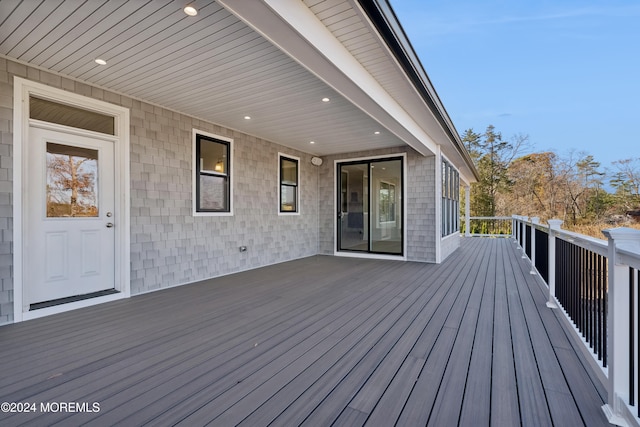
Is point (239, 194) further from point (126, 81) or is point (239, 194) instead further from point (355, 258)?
point (355, 258)

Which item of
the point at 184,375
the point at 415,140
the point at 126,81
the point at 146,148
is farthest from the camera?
the point at 415,140

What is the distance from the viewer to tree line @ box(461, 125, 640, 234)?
14.5 meters

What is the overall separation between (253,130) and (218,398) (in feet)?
15.0

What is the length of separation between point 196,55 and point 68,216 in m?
2.40

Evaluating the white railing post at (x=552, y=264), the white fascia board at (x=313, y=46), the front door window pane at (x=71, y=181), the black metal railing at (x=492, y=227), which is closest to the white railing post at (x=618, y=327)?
the white railing post at (x=552, y=264)

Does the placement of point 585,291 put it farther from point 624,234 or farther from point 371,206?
point 371,206

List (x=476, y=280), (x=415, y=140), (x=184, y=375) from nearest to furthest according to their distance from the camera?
(x=184, y=375) < (x=476, y=280) < (x=415, y=140)

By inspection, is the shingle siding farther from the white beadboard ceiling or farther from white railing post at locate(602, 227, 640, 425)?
white railing post at locate(602, 227, 640, 425)

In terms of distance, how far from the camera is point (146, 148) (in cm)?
402

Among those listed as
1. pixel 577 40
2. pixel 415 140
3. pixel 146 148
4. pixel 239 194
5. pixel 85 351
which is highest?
pixel 577 40

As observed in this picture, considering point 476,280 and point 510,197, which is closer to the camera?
point 476,280

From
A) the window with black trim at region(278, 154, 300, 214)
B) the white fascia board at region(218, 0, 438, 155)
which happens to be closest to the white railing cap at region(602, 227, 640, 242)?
the white fascia board at region(218, 0, 438, 155)

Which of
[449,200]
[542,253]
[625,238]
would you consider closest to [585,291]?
[625,238]

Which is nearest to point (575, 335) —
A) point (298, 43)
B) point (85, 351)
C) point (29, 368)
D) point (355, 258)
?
point (298, 43)
